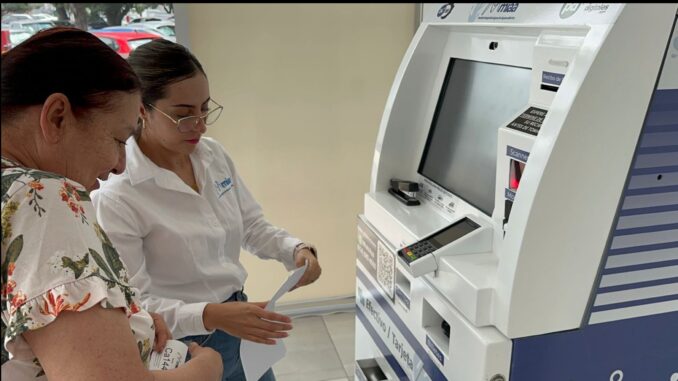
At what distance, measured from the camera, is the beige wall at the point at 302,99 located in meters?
2.75

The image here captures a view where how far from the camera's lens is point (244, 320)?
1418mm

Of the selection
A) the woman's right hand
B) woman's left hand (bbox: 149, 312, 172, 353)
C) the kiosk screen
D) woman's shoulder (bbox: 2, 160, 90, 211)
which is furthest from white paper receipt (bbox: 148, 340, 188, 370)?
the kiosk screen

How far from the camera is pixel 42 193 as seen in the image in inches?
30.7

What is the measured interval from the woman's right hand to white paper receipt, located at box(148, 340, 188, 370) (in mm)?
258

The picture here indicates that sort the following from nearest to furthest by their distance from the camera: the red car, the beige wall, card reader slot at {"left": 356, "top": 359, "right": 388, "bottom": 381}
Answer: card reader slot at {"left": 356, "top": 359, "right": 388, "bottom": 381}
the red car
the beige wall

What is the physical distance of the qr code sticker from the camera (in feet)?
5.42

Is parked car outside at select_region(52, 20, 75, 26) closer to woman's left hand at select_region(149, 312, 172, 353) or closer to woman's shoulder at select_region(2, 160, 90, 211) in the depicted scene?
woman's left hand at select_region(149, 312, 172, 353)

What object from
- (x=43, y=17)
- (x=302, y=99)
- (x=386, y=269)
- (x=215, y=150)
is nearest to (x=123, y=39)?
(x=43, y=17)

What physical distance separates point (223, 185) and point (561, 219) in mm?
992

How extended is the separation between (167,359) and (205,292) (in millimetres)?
479

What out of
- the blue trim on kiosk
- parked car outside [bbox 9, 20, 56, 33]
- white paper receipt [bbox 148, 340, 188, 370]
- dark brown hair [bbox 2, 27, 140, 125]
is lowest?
the blue trim on kiosk

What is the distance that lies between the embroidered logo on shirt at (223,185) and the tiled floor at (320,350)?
1461 millimetres

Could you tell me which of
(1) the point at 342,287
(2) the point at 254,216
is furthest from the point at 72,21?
(1) the point at 342,287

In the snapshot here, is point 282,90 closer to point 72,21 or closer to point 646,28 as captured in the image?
point 72,21
